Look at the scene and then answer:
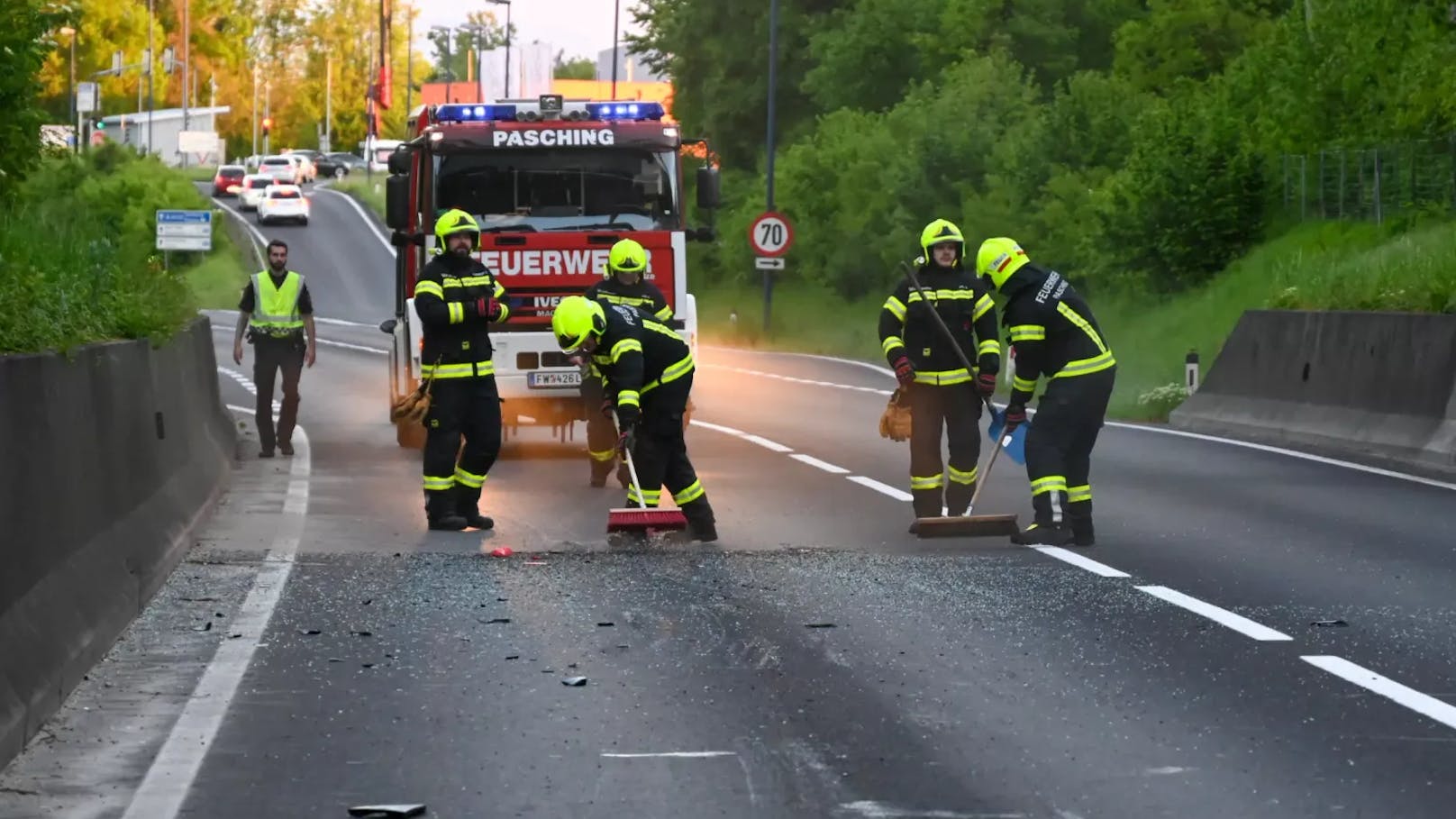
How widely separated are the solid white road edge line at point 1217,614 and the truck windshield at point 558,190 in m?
9.76

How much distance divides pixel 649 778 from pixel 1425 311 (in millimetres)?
14062

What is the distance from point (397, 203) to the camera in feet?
67.0

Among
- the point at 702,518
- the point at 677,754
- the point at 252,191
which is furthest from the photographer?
the point at 252,191

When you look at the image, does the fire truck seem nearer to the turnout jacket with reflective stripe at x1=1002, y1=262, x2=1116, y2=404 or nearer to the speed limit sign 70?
the turnout jacket with reflective stripe at x1=1002, y1=262, x2=1116, y2=404

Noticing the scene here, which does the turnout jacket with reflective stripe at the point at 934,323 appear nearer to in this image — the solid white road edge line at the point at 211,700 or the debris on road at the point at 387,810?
the solid white road edge line at the point at 211,700

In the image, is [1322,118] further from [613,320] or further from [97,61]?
[97,61]

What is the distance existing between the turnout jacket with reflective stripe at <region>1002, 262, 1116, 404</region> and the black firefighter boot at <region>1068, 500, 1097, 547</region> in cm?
64

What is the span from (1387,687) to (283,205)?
87096mm

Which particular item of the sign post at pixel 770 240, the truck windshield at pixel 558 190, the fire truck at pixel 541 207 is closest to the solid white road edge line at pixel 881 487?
the fire truck at pixel 541 207

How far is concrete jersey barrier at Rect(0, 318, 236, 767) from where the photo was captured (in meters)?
8.02

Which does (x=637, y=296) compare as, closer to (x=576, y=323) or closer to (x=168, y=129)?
(x=576, y=323)

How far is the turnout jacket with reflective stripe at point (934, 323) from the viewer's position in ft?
46.6

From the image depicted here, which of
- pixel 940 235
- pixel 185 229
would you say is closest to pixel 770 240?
pixel 185 229

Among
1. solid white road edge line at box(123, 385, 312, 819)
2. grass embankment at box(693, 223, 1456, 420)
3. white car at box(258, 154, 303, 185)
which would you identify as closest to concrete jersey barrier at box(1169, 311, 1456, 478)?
grass embankment at box(693, 223, 1456, 420)
